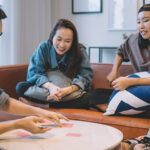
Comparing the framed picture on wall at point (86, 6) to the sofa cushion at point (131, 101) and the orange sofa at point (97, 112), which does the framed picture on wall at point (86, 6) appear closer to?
the orange sofa at point (97, 112)

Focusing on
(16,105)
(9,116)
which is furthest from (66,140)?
(9,116)

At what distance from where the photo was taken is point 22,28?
152 inches

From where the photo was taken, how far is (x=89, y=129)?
59.8 inches

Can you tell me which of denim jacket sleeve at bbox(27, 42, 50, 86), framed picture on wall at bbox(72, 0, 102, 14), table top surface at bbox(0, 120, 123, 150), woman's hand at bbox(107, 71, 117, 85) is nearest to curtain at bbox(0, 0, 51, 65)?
framed picture on wall at bbox(72, 0, 102, 14)

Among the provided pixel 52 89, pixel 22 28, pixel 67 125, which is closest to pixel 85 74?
pixel 52 89

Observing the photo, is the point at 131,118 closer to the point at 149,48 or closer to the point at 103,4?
the point at 149,48

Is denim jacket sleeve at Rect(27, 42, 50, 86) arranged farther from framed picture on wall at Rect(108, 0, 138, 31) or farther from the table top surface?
framed picture on wall at Rect(108, 0, 138, 31)

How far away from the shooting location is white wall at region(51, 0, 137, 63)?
4300 mm

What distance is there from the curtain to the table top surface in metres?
2.28

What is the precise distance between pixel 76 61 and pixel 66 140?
120 centimetres

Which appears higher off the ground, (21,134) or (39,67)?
(39,67)

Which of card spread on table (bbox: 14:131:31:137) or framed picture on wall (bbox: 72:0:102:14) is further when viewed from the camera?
framed picture on wall (bbox: 72:0:102:14)

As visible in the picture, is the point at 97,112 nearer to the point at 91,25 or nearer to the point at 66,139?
the point at 66,139

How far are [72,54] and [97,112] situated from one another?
556 millimetres
